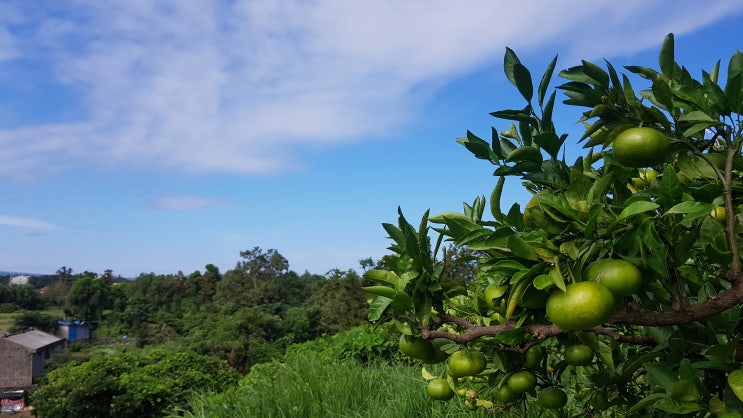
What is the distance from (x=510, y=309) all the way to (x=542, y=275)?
0.14 meters

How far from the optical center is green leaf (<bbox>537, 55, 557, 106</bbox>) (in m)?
1.26

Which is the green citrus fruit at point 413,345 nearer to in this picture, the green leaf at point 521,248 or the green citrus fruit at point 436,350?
the green citrus fruit at point 436,350

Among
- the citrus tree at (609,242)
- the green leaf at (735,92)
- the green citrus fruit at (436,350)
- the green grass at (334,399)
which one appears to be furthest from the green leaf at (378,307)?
the green grass at (334,399)

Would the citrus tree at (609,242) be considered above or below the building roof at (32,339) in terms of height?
above

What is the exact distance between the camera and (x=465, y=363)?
146cm

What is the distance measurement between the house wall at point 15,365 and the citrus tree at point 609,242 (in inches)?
1584

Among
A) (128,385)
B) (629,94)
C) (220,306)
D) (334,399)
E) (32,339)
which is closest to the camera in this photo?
(629,94)

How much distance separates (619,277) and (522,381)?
59cm

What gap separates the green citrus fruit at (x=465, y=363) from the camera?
57.2 inches

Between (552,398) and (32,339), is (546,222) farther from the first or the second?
(32,339)

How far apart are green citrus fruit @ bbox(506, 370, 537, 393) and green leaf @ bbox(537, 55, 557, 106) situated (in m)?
0.80

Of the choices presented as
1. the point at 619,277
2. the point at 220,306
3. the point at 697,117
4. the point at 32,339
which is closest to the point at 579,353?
A: the point at 619,277

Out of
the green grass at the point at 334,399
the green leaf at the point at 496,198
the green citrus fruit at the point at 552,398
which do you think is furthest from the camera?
the green grass at the point at 334,399

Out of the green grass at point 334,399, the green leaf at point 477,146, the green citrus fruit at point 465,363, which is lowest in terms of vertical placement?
the green grass at point 334,399
